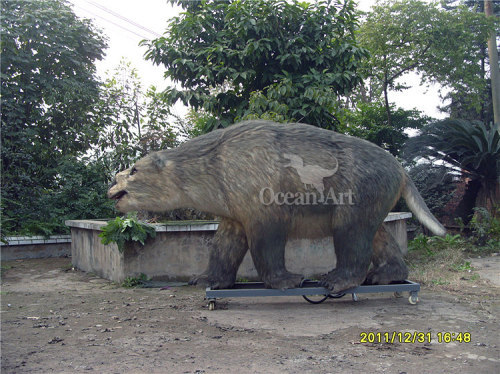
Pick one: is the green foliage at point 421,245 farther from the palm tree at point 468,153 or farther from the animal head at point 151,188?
the animal head at point 151,188

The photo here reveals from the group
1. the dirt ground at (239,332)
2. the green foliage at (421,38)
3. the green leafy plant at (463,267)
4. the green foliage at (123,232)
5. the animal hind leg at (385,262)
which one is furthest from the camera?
the green foliage at (421,38)

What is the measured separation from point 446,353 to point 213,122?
5845 mm

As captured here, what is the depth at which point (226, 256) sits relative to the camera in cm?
451

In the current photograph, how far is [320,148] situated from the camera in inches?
168

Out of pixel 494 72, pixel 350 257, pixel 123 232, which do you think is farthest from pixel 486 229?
pixel 494 72

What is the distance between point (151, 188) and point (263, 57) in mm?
4472

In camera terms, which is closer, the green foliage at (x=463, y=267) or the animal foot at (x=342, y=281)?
the animal foot at (x=342, y=281)

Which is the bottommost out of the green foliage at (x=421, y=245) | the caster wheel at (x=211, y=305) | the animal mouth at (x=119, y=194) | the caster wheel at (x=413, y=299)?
the caster wheel at (x=413, y=299)

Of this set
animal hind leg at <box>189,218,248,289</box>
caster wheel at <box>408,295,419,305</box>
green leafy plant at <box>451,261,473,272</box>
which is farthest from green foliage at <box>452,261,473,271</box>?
animal hind leg at <box>189,218,248,289</box>

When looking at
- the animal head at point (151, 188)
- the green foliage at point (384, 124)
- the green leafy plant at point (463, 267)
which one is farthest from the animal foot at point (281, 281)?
the green foliage at point (384, 124)

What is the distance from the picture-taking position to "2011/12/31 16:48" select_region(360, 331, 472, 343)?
3.29 m

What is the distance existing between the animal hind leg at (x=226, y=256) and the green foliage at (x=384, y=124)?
7838mm

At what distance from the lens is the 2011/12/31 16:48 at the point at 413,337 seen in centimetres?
329

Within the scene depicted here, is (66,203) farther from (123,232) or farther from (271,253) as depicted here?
(271,253)
